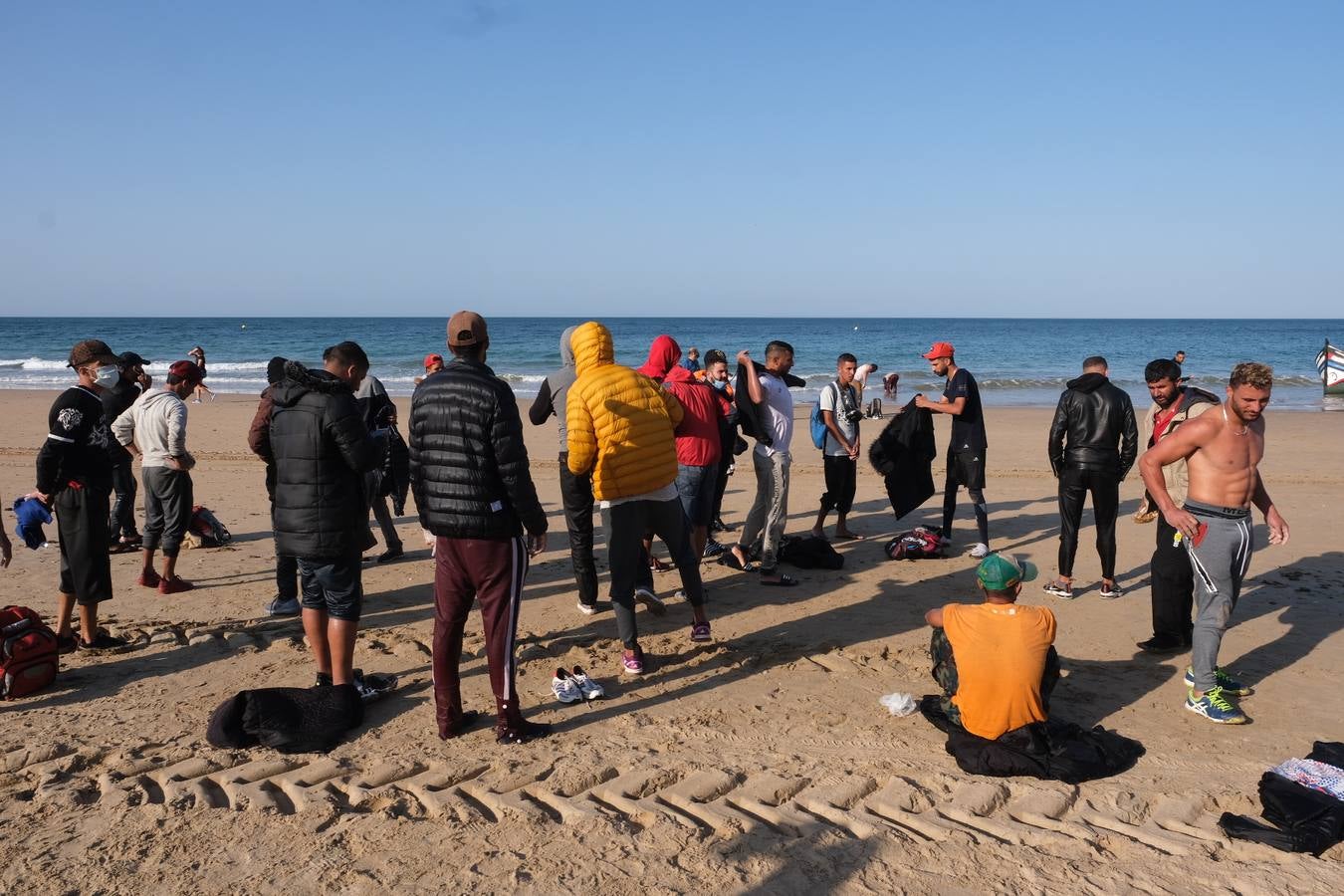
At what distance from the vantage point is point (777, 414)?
6.91 meters

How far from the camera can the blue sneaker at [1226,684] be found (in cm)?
473

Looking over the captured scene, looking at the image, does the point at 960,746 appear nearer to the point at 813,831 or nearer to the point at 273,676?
the point at 813,831

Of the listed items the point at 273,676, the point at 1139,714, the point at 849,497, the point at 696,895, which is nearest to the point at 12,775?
the point at 273,676

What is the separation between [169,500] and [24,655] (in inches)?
77.1

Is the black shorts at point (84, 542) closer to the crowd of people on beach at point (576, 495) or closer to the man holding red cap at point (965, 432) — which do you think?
the crowd of people on beach at point (576, 495)

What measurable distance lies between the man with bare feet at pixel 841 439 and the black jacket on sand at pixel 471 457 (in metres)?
4.43

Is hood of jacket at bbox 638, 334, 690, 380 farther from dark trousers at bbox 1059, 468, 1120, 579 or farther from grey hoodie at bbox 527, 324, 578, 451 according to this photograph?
dark trousers at bbox 1059, 468, 1120, 579

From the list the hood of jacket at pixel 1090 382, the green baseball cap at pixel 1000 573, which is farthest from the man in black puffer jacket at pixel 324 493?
the hood of jacket at pixel 1090 382

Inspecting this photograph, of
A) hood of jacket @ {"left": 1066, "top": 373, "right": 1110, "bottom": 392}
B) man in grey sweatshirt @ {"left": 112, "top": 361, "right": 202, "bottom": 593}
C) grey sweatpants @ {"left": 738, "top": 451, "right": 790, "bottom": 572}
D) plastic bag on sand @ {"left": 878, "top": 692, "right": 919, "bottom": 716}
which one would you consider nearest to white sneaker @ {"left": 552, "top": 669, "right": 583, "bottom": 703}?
plastic bag on sand @ {"left": 878, "top": 692, "right": 919, "bottom": 716}

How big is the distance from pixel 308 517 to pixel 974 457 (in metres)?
5.55

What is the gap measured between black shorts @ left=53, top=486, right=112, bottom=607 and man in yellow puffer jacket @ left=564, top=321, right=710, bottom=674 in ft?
8.96

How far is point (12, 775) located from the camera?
3.79 m

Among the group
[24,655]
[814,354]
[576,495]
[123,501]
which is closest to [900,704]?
[576,495]

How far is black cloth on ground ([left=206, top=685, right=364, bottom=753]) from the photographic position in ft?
13.4
